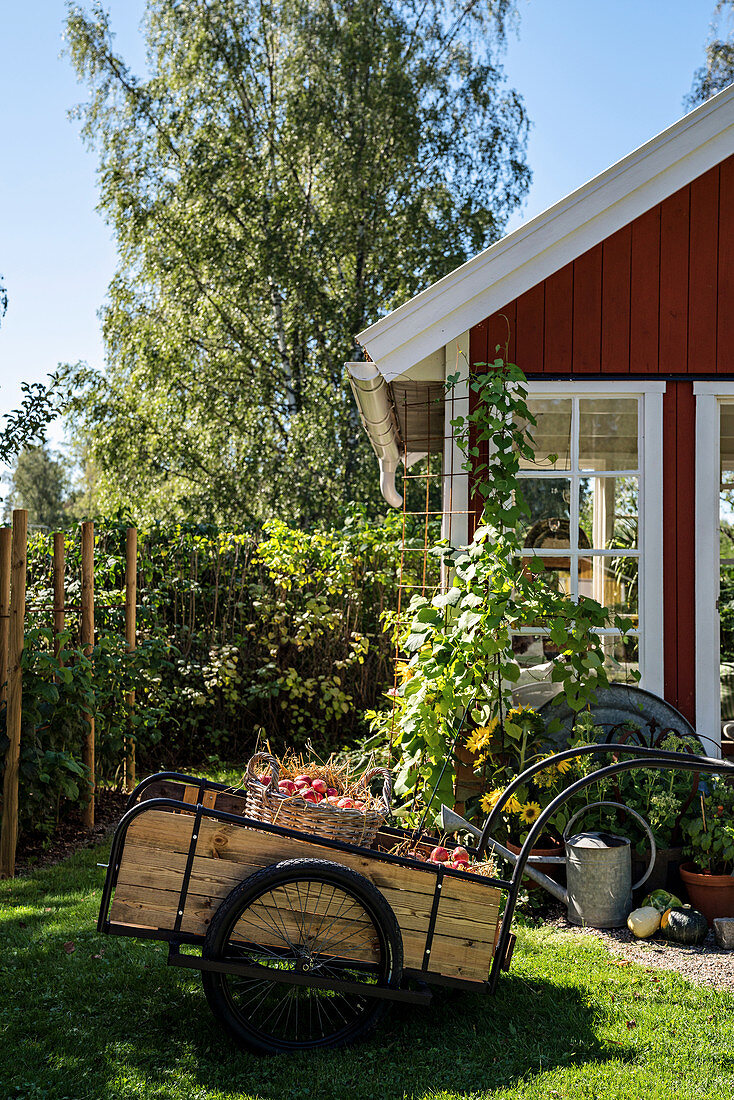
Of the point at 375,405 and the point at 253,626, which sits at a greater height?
the point at 375,405

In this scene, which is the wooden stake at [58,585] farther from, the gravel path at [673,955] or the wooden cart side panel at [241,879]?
the gravel path at [673,955]

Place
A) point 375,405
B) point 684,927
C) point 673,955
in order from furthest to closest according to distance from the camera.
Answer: point 375,405
point 684,927
point 673,955

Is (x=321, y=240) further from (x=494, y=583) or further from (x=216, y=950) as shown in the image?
(x=216, y=950)

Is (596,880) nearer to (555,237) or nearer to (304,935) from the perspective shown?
(304,935)

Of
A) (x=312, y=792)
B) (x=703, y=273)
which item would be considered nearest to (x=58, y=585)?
(x=312, y=792)

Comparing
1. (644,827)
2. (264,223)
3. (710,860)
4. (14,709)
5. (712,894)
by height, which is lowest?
(712,894)

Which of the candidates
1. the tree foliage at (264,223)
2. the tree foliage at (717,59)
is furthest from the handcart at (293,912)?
the tree foliage at (717,59)

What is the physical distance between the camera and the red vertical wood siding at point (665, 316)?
507 cm

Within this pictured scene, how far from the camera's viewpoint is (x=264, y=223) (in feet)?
44.5

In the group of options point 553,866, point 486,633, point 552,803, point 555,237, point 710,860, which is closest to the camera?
point 552,803

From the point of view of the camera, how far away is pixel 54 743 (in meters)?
5.06

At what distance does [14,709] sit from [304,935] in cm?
240

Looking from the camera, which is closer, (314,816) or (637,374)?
(314,816)

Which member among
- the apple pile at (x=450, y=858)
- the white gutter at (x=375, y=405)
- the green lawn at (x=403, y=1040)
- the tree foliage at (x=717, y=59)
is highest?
the tree foliage at (x=717, y=59)
